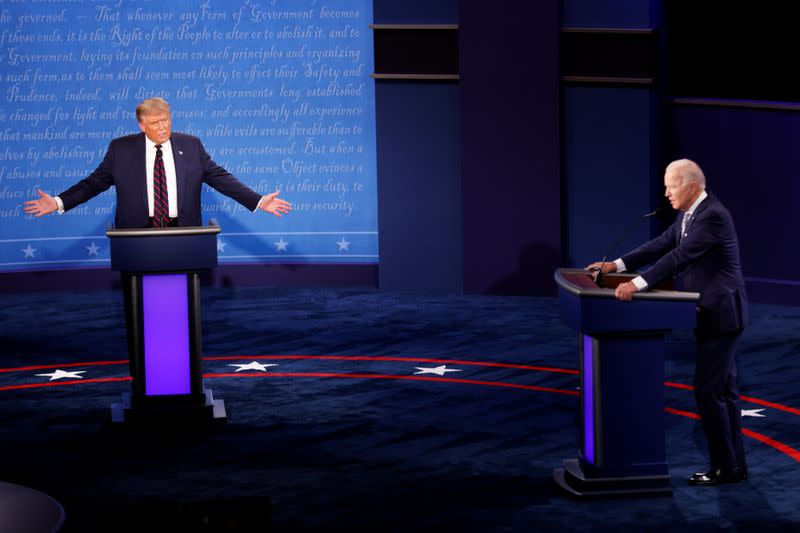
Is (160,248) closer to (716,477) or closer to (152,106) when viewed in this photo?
(152,106)

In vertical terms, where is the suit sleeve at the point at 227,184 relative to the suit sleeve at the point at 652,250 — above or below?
above

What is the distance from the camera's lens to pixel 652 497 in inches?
233

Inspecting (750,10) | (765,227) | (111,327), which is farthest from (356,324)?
(750,10)

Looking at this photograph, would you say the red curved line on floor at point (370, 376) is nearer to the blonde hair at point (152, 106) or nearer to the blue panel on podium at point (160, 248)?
the blue panel on podium at point (160, 248)

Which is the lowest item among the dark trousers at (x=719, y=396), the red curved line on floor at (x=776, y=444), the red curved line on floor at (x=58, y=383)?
Answer: the red curved line on floor at (x=776, y=444)

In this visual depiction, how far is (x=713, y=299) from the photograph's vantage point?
5945mm

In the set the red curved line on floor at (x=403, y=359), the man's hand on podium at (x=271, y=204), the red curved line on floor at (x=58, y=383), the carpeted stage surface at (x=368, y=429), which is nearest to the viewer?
the carpeted stage surface at (x=368, y=429)

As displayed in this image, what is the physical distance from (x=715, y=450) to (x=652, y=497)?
0.39 metres

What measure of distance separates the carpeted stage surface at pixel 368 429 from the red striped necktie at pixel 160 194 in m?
1.15

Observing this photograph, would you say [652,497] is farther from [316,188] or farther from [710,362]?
[316,188]

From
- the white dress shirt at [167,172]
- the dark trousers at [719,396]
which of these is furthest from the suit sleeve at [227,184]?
the dark trousers at [719,396]

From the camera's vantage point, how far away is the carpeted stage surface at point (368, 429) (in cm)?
570

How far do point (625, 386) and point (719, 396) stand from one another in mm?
447

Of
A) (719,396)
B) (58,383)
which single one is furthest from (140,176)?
(719,396)
